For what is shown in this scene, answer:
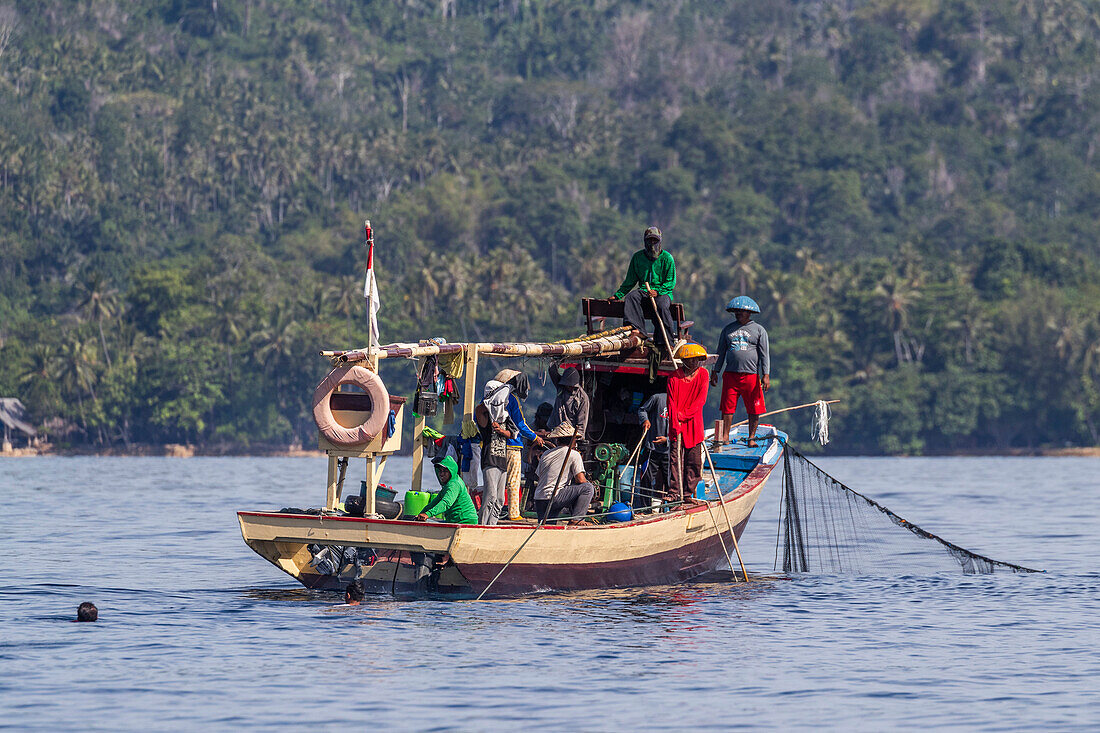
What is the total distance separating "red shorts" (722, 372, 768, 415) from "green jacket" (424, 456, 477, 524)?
5540mm

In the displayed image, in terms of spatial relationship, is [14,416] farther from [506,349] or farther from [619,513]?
[506,349]

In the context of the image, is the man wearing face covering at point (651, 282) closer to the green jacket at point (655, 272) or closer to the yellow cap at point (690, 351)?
the green jacket at point (655, 272)

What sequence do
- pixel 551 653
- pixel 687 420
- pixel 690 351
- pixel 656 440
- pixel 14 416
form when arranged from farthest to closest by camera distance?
1. pixel 14 416
2. pixel 656 440
3. pixel 687 420
4. pixel 690 351
5. pixel 551 653

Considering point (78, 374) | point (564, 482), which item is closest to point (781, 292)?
point (78, 374)

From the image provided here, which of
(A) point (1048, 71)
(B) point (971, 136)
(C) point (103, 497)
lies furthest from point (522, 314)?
(A) point (1048, 71)

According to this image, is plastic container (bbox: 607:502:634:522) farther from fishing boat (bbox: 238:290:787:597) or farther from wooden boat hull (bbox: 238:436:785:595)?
wooden boat hull (bbox: 238:436:785:595)

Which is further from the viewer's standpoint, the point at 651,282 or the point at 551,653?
the point at 651,282

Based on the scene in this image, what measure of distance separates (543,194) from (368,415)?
11875cm

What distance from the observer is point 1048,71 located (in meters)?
167

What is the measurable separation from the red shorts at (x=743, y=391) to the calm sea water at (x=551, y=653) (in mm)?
2517

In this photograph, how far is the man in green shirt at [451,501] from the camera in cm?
1950

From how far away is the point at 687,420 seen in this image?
71.3 feet

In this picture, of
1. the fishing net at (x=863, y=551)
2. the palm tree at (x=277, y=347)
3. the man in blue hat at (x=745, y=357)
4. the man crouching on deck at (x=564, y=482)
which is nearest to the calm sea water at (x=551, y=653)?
the fishing net at (x=863, y=551)

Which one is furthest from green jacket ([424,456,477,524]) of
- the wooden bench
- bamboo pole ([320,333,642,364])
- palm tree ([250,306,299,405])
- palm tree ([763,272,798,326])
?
palm tree ([763,272,798,326])
